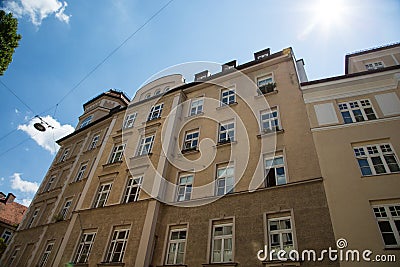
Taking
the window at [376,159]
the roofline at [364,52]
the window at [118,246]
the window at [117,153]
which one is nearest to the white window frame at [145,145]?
the window at [117,153]

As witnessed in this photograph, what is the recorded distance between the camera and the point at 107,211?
14.7 m

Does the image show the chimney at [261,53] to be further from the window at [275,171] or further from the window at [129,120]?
the window at [129,120]

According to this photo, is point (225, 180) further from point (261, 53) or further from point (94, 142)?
point (94, 142)

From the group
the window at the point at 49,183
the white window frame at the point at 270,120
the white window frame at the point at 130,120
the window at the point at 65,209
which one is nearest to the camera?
the white window frame at the point at 270,120

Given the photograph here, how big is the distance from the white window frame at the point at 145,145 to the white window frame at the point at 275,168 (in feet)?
26.0

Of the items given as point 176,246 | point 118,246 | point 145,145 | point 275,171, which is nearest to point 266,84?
point 275,171

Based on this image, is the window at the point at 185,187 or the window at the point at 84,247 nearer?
the window at the point at 185,187

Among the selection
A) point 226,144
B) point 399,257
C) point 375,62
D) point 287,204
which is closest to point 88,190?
point 226,144

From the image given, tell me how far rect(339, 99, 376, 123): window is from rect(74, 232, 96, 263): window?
15366 mm

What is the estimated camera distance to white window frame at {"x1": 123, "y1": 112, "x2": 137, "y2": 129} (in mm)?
19956

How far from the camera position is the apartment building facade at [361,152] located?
28.5ft

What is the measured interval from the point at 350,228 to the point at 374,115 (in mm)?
5905

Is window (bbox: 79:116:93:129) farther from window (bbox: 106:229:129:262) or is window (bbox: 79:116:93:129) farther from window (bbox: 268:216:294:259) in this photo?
window (bbox: 268:216:294:259)

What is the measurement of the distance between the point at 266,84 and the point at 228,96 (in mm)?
2745
